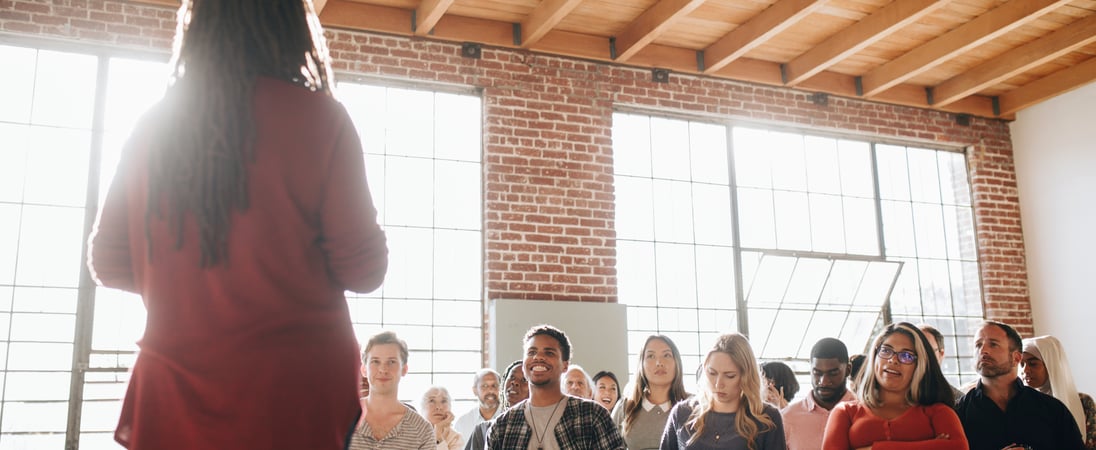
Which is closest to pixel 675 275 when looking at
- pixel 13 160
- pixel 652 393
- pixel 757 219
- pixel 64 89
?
pixel 757 219

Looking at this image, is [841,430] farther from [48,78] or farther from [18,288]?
[48,78]

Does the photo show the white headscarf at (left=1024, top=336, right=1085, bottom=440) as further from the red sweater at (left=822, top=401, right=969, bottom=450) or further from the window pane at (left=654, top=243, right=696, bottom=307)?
the window pane at (left=654, top=243, right=696, bottom=307)

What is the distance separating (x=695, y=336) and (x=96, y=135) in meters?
4.46

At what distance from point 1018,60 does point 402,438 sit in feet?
20.0

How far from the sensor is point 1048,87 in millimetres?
8219

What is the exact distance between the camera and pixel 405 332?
6.49 meters

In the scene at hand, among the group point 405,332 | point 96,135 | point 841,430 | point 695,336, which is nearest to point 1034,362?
point 841,430

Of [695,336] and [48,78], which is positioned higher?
[48,78]

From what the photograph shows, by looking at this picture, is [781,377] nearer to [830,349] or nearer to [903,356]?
A: [830,349]

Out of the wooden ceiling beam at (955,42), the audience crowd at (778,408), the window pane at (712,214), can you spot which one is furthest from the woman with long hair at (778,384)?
the wooden ceiling beam at (955,42)

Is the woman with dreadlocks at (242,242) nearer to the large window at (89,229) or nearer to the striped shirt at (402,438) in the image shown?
the striped shirt at (402,438)

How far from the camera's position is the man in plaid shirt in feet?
11.7

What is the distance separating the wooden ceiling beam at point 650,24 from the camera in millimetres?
6363

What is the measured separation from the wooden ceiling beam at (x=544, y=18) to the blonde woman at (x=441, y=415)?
2673mm
